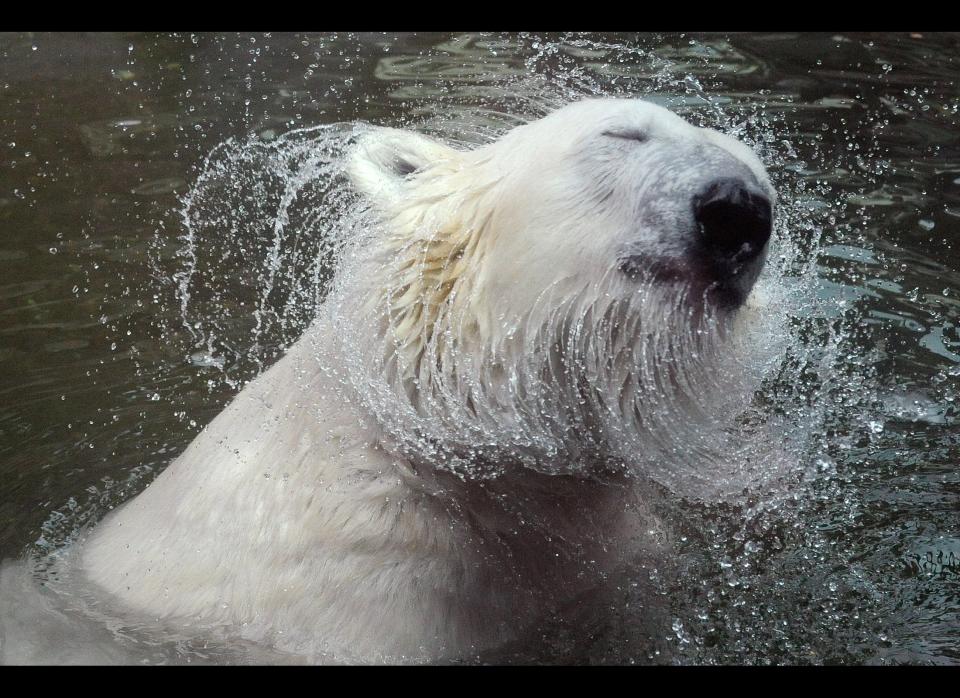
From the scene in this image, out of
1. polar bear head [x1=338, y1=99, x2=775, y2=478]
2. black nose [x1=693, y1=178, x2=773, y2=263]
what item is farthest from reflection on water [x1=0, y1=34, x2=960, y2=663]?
black nose [x1=693, y1=178, x2=773, y2=263]

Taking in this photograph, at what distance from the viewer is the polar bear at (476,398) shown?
262 centimetres

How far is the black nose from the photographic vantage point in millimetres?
2473

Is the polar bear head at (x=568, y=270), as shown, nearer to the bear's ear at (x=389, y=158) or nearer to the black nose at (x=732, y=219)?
the black nose at (x=732, y=219)

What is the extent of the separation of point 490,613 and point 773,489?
3.98 ft

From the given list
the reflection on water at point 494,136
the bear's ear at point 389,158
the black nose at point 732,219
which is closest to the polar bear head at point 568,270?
the black nose at point 732,219

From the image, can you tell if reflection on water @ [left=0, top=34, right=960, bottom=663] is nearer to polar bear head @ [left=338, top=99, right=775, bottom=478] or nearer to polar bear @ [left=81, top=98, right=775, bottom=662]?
polar bear @ [left=81, top=98, right=775, bottom=662]

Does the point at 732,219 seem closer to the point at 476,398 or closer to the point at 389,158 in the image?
the point at 476,398

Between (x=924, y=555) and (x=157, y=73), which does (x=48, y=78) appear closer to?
(x=157, y=73)

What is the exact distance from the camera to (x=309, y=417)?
10.0 ft

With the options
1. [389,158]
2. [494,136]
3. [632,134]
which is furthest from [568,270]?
[494,136]

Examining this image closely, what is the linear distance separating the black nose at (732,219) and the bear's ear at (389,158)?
0.98 metres

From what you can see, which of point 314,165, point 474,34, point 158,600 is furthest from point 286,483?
point 474,34

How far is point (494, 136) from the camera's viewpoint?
11.4ft

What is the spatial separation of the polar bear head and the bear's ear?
17 cm
